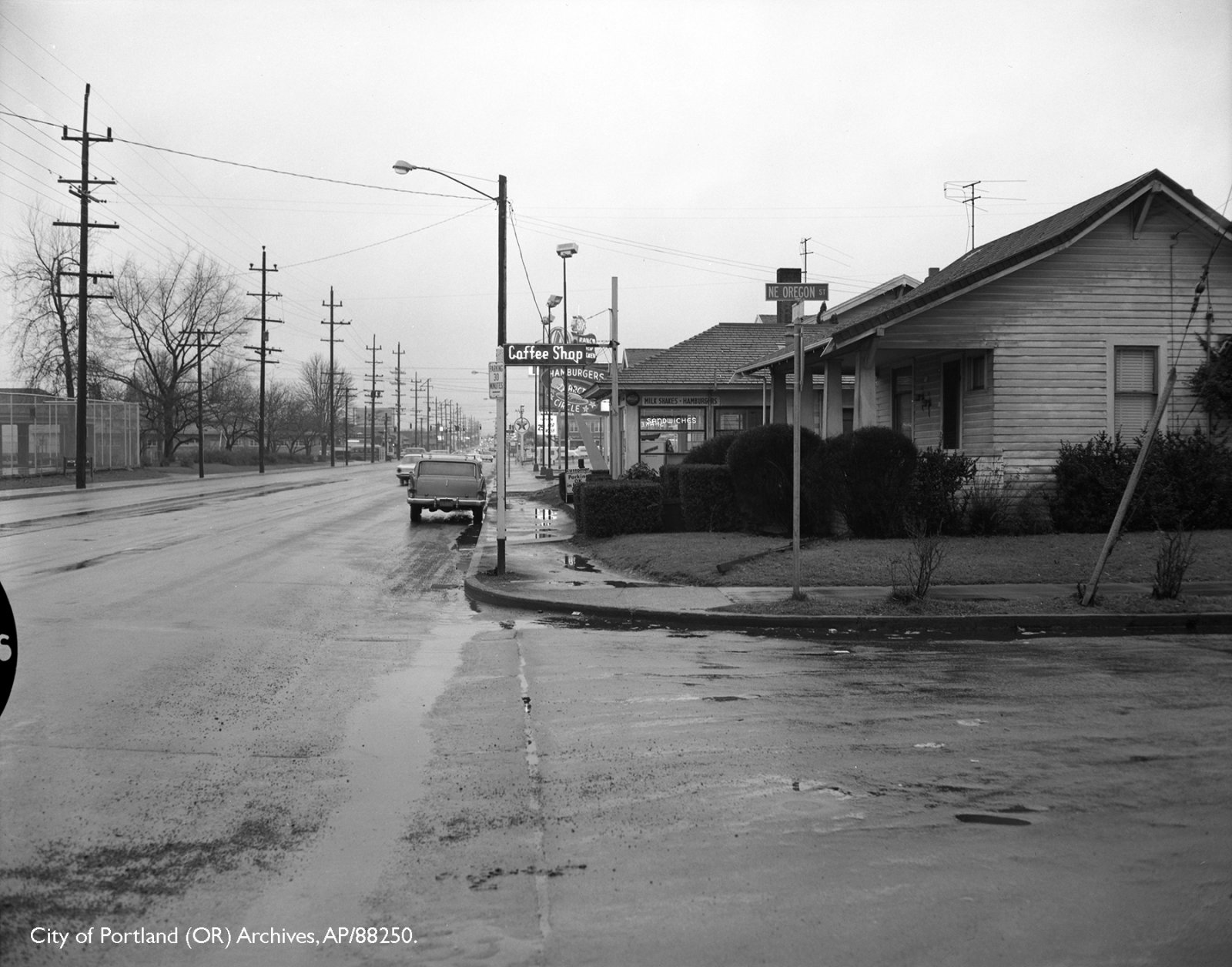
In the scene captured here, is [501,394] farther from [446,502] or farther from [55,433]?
[55,433]

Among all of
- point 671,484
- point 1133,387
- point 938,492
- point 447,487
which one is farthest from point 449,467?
point 1133,387

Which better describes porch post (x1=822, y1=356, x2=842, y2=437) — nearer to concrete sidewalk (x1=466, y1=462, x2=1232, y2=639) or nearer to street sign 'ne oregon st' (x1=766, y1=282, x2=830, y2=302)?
concrete sidewalk (x1=466, y1=462, x2=1232, y2=639)

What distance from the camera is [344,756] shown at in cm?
689

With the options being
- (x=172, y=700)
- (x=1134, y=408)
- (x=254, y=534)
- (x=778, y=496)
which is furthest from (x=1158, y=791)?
(x=254, y=534)

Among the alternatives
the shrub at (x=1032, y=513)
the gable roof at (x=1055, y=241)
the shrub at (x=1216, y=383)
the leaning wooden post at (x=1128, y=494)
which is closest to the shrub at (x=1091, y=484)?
the shrub at (x=1032, y=513)

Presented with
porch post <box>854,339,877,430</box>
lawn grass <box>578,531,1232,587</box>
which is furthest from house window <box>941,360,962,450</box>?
lawn grass <box>578,531,1232,587</box>

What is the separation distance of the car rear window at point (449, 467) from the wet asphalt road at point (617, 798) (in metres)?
20.0

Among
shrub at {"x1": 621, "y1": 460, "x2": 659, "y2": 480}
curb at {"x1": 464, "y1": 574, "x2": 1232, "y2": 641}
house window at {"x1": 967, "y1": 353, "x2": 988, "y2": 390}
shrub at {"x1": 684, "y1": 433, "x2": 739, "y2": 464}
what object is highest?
house window at {"x1": 967, "y1": 353, "x2": 988, "y2": 390}

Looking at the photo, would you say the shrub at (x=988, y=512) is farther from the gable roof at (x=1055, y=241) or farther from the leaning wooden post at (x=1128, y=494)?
the leaning wooden post at (x=1128, y=494)

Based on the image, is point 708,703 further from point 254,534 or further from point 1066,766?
point 254,534

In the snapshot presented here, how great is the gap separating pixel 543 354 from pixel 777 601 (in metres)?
5.93

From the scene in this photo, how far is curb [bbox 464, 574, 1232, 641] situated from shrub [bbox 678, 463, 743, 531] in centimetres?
849

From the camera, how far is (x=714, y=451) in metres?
25.8

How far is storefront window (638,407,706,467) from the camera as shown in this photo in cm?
3988
